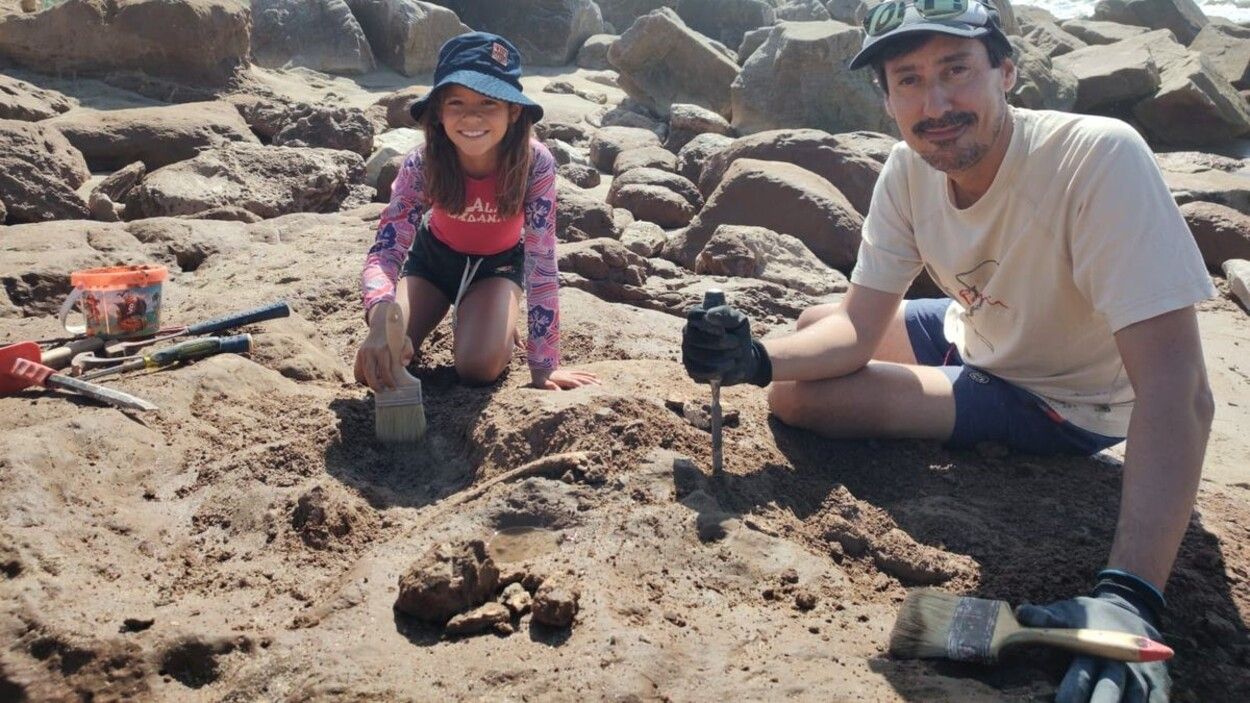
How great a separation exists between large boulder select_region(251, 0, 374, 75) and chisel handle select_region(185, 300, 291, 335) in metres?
9.08

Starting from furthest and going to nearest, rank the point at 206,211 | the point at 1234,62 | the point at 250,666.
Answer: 1. the point at 1234,62
2. the point at 206,211
3. the point at 250,666

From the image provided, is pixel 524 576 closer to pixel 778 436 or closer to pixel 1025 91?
pixel 778 436

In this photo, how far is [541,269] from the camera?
153 inches

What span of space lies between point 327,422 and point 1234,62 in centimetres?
1597

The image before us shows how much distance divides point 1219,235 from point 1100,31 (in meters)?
12.4

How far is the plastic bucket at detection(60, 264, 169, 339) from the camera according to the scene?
3.62m

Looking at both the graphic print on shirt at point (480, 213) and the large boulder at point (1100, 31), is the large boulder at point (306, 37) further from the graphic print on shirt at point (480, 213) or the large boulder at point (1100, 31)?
the large boulder at point (1100, 31)

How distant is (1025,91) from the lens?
521 inches

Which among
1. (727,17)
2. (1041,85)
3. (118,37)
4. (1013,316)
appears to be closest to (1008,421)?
(1013,316)

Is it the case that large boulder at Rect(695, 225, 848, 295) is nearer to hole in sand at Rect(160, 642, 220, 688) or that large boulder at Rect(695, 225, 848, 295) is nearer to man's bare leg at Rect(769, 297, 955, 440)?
man's bare leg at Rect(769, 297, 955, 440)

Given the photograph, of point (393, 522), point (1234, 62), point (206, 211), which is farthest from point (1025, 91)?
point (393, 522)

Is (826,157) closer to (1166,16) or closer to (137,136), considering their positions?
(137,136)

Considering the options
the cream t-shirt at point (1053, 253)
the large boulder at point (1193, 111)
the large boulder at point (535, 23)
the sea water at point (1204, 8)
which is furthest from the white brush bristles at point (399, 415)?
the sea water at point (1204, 8)

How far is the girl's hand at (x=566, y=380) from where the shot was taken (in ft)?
11.6
